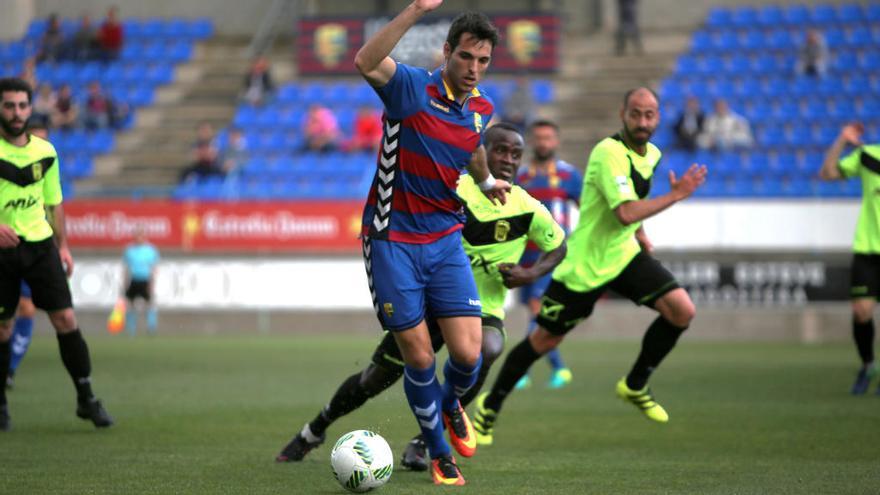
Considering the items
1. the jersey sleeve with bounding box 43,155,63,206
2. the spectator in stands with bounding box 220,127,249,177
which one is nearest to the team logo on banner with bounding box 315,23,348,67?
the spectator in stands with bounding box 220,127,249,177

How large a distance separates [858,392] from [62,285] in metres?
7.35

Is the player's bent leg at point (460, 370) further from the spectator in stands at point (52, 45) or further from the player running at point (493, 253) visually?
Result: the spectator in stands at point (52, 45)

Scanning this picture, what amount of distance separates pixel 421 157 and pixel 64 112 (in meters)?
24.3

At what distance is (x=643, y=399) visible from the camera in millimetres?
9688

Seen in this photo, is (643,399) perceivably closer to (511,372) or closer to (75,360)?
(511,372)

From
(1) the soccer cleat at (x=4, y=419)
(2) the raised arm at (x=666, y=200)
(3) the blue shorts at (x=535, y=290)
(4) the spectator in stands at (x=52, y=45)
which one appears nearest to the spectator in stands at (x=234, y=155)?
(4) the spectator in stands at (x=52, y=45)

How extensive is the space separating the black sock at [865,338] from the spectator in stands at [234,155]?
15.6 metres

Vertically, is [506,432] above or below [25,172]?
below

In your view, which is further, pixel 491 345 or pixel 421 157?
pixel 491 345

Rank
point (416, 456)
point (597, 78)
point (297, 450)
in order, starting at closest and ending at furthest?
point (416, 456), point (297, 450), point (597, 78)

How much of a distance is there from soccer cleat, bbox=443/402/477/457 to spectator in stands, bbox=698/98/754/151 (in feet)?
60.0

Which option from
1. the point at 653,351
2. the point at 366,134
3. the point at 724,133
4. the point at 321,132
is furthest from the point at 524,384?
the point at 321,132

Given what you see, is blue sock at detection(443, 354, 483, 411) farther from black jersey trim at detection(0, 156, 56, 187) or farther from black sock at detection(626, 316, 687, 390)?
black jersey trim at detection(0, 156, 56, 187)

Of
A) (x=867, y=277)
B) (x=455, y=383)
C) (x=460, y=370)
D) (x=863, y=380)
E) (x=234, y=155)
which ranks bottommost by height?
(x=863, y=380)
